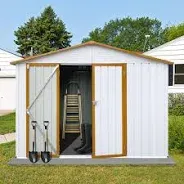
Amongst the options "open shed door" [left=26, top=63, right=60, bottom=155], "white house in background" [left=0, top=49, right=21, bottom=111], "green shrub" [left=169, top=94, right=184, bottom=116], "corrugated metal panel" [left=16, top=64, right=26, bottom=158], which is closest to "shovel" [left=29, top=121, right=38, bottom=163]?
"open shed door" [left=26, top=63, right=60, bottom=155]

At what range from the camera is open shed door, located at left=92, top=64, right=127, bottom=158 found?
27.0 ft

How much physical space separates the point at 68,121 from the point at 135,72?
3.08 meters

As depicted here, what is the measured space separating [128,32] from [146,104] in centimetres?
6637

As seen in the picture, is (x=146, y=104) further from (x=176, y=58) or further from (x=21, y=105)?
(x=176, y=58)

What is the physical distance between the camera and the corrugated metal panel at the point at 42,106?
8242 mm

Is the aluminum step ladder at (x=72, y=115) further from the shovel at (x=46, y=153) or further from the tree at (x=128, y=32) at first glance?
the tree at (x=128, y=32)

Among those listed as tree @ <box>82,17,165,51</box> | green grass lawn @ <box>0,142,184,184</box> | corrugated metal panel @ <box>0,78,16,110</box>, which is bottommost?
green grass lawn @ <box>0,142,184,184</box>

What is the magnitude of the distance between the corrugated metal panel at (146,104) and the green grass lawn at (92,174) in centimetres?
75

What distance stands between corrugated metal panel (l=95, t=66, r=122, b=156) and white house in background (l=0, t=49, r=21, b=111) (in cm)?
1678

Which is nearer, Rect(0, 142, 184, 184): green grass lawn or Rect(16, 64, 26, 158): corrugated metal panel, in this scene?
Rect(0, 142, 184, 184): green grass lawn

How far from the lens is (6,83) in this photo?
80.1 feet

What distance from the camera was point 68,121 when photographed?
10.6 m

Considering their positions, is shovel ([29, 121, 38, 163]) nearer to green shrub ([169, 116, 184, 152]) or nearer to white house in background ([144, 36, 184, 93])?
green shrub ([169, 116, 184, 152])

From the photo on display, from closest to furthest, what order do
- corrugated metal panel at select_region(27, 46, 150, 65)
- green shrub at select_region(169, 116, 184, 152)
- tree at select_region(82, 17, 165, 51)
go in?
corrugated metal panel at select_region(27, 46, 150, 65), green shrub at select_region(169, 116, 184, 152), tree at select_region(82, 17, 165, 51)
